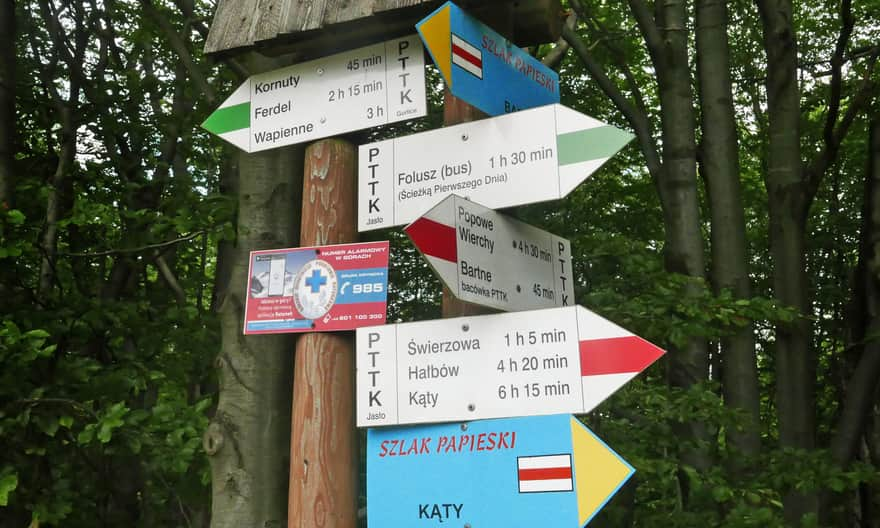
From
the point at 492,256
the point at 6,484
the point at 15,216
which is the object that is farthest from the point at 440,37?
the point at 6,484

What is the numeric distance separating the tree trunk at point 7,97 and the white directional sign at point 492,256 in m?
3.71

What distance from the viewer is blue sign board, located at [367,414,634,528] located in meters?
2.58

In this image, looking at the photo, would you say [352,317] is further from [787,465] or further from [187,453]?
[787,465]

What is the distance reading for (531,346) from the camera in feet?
8.96

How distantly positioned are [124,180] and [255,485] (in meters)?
4.08

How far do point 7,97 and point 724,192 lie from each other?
6.02m

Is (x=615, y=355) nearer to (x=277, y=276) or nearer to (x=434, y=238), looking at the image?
(x=434, y=238)

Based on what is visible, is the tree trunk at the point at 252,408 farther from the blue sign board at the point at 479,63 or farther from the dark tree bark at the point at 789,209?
the dark tree bark at the point at 789,209

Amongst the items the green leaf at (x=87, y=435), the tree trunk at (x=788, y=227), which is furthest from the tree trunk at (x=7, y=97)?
the tree trunk at (x=788, y=227)

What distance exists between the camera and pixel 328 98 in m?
3.40

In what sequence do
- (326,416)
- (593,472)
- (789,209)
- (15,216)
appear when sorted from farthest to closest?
1. (789,209)
2. (15,216)
3. (326,416)
4. (593,472)

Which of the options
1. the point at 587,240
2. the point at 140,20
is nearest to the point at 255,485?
the point at 587,240

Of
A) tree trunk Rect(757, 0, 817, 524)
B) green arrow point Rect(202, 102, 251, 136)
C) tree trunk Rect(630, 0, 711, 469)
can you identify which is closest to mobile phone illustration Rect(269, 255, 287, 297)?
green arrow point Rect(202, 102, 251, 136)

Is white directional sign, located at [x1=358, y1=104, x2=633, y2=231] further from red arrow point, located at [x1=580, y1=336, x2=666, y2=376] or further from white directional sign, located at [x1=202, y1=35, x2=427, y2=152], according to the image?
red arrow point, located at [x1=580, y1=336, x2=666, y2=376]
